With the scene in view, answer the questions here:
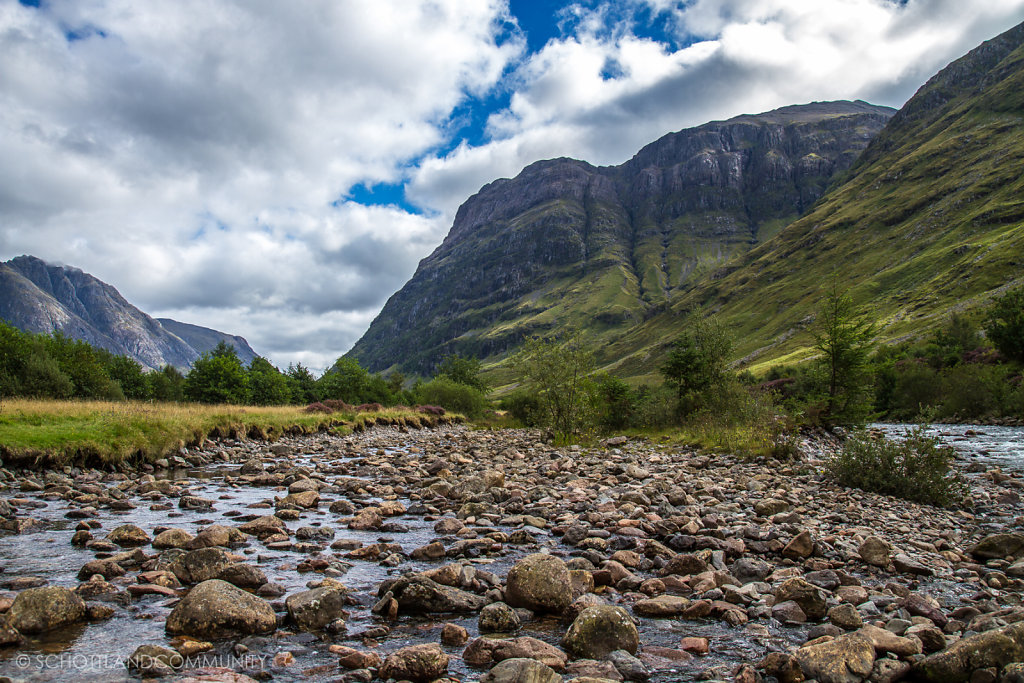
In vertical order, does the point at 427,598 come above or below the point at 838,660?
below

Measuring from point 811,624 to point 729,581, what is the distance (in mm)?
1698

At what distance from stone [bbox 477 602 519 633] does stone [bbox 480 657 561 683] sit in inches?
64.7

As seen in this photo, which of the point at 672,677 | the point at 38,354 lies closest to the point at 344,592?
the point at 672,677

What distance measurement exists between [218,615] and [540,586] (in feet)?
15.9

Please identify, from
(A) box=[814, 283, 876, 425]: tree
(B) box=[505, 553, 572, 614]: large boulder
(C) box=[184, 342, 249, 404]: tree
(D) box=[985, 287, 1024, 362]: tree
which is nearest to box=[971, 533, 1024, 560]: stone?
(B) box=[505, 553, 572, 614]: large boulder

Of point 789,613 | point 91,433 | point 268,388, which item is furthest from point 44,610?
point 268,388

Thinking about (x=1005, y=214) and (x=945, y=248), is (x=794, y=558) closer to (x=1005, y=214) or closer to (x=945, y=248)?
(x=945, y=248)

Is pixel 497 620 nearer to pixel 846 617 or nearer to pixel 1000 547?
pixel 846 617

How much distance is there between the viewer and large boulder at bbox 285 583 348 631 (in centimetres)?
741

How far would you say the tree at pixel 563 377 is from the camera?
36.8 m

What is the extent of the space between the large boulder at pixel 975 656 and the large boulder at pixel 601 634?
3413mm

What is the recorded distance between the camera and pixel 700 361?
136ft

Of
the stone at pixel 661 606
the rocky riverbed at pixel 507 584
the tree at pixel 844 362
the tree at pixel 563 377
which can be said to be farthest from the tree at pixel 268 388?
the stone at pixel 661 606

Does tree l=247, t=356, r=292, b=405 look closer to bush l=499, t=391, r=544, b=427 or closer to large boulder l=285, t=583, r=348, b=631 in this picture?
bush l=499, t=391, r=544, b=427
